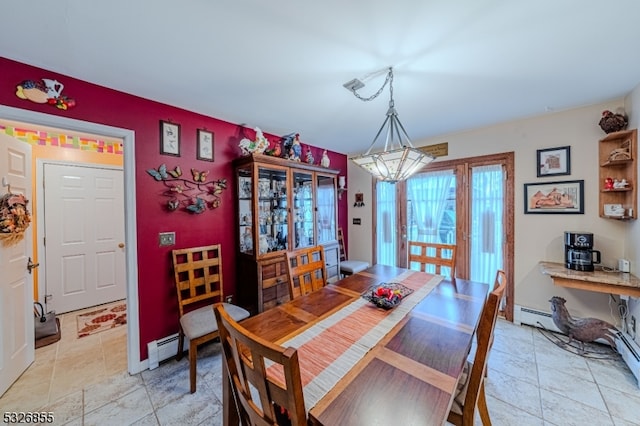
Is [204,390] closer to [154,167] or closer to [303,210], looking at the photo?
[154,167]

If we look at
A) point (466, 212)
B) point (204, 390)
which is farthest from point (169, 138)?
point (466, 212)

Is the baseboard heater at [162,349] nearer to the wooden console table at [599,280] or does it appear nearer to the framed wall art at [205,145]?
the framed wall art at [205,145]

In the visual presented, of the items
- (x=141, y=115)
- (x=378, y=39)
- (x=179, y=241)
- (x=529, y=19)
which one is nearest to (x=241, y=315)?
(x=179, y=241)

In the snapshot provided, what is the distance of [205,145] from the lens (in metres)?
2.63

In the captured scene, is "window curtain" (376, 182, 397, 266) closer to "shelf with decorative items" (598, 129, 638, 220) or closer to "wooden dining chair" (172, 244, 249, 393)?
"shelf with decorative items" (598, 129, 638, 220)

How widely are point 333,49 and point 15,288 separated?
314cm

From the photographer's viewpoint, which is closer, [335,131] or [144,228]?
[144,228]

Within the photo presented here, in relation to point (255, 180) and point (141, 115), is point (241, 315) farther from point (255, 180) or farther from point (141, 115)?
point (141, 115)

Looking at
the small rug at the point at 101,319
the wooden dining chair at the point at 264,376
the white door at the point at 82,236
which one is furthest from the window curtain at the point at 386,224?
the white door at the point at 82,236

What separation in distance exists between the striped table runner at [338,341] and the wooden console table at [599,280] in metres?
1.65

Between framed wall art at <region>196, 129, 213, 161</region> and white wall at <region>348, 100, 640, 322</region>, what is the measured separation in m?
3.16

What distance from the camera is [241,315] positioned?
2234 millimetres

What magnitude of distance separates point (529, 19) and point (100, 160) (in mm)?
4924

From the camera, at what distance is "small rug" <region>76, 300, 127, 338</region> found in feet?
9.47
